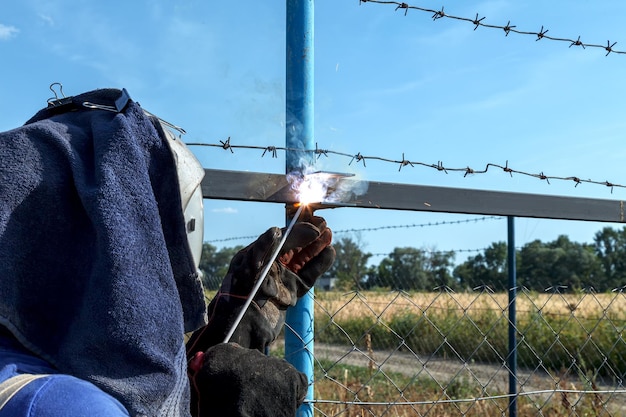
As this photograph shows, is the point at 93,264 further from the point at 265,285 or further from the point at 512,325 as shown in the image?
the point at 512,325

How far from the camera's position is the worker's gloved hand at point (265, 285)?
187cm

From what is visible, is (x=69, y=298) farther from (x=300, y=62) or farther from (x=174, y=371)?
(x=300, y=62)

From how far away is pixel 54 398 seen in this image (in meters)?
0.94

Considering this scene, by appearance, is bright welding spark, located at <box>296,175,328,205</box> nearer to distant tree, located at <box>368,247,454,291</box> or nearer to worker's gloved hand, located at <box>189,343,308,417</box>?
worker's gloved hand, located at <box>189,343,308,417</box>

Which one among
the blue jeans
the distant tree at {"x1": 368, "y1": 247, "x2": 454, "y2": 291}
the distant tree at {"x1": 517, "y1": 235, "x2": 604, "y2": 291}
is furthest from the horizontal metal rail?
the distant tree at {"x1": 368, "y1": 247, "x2": 454, "y2": 291}

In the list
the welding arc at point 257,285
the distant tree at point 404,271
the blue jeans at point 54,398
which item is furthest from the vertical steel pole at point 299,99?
the distant tree at point 404,271

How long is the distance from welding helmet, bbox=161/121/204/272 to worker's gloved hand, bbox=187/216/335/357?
0.40 m

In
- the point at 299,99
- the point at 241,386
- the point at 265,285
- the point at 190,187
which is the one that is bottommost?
the point at 241,386

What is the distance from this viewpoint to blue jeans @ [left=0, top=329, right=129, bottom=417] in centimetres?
92

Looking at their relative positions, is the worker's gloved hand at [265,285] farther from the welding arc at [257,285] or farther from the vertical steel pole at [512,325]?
the vertical steel pole at [512,325]

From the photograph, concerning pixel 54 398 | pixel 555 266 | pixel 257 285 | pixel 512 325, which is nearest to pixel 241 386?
pixel 257 285

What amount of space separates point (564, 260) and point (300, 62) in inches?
731

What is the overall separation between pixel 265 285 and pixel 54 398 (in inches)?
38.8

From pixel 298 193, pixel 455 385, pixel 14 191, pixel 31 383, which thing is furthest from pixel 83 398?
pixel 455 385
